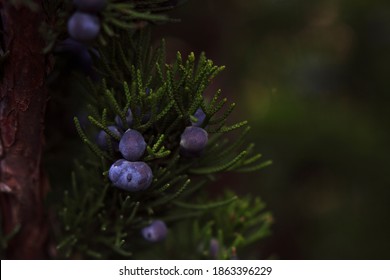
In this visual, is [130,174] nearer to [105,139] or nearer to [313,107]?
[105,139]

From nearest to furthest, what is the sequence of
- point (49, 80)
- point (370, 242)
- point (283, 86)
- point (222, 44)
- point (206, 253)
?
point (49, 80), point (206, 253), point (222, 44), point (370, 242), point (283, 86)

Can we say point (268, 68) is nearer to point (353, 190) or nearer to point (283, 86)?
point (283, 86)

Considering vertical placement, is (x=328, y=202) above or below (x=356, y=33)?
below

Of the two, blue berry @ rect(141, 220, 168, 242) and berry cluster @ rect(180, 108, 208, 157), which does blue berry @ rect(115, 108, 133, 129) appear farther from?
blue berry @ rect(141, 220, 168, 242)

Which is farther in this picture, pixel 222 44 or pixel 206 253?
pixel 222 44

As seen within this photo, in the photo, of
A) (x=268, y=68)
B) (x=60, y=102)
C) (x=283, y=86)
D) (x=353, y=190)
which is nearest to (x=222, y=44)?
(x=268, y=68)

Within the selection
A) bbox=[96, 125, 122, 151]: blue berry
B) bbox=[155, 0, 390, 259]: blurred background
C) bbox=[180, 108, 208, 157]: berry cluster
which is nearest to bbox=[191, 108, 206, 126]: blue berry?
bbox=[180, 108, 208, 157]: berry cluster

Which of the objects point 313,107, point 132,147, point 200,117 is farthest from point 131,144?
point 313,107

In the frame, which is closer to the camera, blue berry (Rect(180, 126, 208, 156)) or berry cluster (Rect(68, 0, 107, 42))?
berry cluster (Rect(68, 0, 107, 42))

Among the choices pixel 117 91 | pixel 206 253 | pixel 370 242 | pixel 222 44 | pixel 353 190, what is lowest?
pixel 206 253
